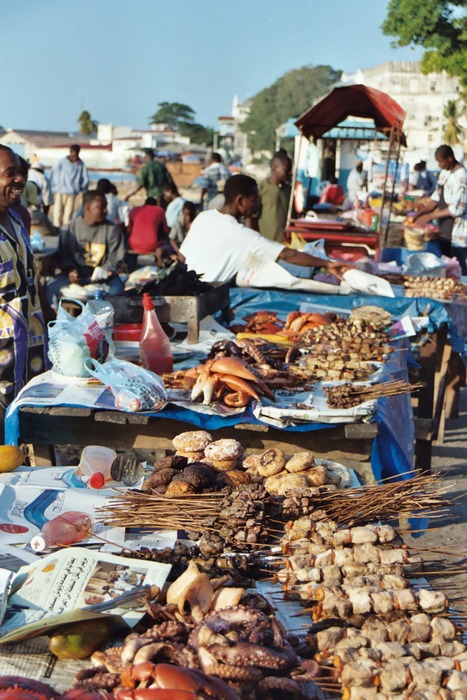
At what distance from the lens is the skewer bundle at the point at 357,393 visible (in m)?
3.79

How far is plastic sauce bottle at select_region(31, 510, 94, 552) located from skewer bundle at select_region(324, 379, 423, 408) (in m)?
1.50

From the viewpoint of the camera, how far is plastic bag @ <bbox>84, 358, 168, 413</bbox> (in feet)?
12.1

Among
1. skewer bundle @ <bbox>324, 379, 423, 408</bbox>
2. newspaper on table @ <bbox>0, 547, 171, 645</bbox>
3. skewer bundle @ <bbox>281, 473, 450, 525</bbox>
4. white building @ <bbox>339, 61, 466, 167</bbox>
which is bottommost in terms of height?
newspaper on table @ <bbox>0, 547, 171, 645</bbox>

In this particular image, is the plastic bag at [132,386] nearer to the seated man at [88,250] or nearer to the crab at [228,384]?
the crab at [228,384]

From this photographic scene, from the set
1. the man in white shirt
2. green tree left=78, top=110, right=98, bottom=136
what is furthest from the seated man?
green tree left=78, top=110, right=98, bottom=136

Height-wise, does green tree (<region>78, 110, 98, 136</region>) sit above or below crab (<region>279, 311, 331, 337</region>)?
above

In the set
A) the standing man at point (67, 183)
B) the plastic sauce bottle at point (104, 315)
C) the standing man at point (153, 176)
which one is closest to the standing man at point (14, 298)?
the plastic sauce bottle at point (104, 315)

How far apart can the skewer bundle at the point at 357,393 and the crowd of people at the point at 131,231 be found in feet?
5.16

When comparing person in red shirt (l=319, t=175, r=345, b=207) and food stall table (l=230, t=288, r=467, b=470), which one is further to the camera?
person in red shirt (l=319, t=175, r=345, b=207)

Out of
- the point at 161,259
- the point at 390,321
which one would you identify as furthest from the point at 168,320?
the point at 161,259

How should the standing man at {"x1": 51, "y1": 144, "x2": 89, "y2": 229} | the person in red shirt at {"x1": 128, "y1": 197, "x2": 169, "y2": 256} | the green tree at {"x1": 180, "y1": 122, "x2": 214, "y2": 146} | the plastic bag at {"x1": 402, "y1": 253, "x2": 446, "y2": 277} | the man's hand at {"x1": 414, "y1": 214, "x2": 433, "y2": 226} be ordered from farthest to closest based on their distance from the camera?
the green tree at {"x1": 180, "y1": 122, "x2": 214, "y2": 146} → the standing man at {"x1": 51, "y1": 144, "x2": 89, "y2": 229} → the person in red shirt at {"x1": 128, "y1": 197, "x2": 169, "y2": 256} → the man's hand at {"x1": 414, "y1": 214, "x2": 433, "y2": 226} → the plastic bag at {"x1": 402, "y1": 253, "x2": 446, "y2": 277}

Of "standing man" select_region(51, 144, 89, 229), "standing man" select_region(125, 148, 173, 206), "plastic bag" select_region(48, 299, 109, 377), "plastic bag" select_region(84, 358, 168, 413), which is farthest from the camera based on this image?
"standing man" select_region(51, 144, 89, 229)

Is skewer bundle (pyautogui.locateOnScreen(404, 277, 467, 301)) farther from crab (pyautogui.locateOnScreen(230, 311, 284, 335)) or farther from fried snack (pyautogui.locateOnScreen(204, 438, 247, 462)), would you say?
fried snack (pyautogui.locateOnScreen(204, 438, 247, 462))

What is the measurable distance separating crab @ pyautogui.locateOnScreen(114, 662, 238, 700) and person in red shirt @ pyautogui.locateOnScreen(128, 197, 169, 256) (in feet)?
33.0
